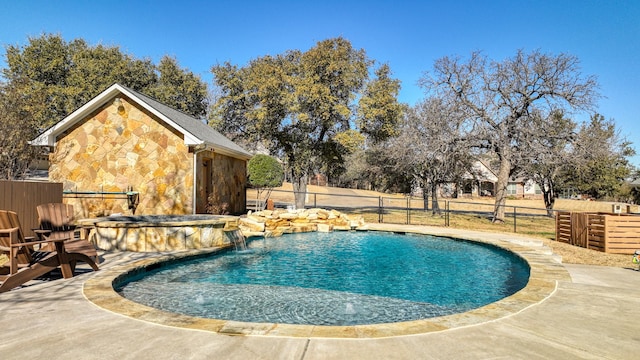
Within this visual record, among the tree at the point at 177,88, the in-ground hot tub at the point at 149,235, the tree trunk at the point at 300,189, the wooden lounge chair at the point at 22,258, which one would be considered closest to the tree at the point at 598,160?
the tree trunk at the point at 300,189

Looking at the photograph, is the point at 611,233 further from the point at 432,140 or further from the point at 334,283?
the point at 432,140

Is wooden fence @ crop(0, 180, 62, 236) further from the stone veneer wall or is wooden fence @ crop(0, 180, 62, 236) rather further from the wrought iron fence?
the wrought iron fence

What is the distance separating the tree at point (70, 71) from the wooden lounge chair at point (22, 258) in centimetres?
2439

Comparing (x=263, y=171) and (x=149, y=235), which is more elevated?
(x=263, y=171)

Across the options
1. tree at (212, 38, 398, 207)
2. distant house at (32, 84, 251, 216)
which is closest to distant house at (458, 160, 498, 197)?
tree at (212, 38, 398, 207)

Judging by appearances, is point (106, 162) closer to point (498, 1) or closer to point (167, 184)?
point (167, 184)

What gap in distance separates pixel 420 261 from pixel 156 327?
7.05 meters

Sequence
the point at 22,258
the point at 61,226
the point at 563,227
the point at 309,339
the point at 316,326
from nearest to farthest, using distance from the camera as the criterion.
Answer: the point at 309,339, the point at 316,326, the point at 22,258, the point at 61,226, the point at 563,227

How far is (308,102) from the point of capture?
816 inches

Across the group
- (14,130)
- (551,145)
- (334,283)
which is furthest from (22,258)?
(551,145)

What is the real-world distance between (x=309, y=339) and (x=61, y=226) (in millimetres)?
6356

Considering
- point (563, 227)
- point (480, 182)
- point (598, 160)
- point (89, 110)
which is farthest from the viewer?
point (480, 182)

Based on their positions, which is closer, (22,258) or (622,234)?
(22,258)

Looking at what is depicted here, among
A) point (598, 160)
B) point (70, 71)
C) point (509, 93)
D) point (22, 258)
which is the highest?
point (70, 71)
